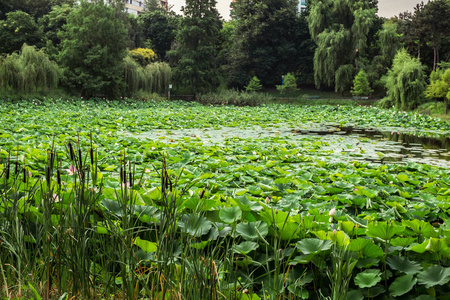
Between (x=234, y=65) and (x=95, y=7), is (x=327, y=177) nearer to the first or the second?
(x=95, y=7)

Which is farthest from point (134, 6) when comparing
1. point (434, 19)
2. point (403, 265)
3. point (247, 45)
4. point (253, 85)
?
point (403, 265)

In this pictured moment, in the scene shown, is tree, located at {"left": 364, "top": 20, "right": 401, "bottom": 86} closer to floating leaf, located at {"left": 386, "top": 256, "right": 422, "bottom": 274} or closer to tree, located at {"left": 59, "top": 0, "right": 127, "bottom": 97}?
tree, located at {"left": 59, "top": 0, "right": 127, "bottom": 97}

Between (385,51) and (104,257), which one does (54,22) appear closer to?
(385,51)

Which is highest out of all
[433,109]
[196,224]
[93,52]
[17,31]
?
[17,31]

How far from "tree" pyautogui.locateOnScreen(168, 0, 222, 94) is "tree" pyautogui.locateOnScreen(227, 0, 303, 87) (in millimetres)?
3977

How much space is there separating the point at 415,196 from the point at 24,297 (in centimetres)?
286

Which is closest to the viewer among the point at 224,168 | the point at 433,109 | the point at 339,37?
the point at 224,168

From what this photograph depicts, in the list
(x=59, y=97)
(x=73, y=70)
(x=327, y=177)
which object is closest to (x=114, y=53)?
(x=73, y=70)

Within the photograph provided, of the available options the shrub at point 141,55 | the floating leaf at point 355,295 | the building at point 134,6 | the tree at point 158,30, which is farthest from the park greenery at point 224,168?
the building at point 134,6

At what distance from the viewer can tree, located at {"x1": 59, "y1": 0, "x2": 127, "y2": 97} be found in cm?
1864

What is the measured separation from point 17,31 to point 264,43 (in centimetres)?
1817

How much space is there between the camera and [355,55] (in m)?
24.7

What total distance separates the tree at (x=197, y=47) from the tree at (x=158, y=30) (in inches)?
255

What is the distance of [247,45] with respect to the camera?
98.8ft
